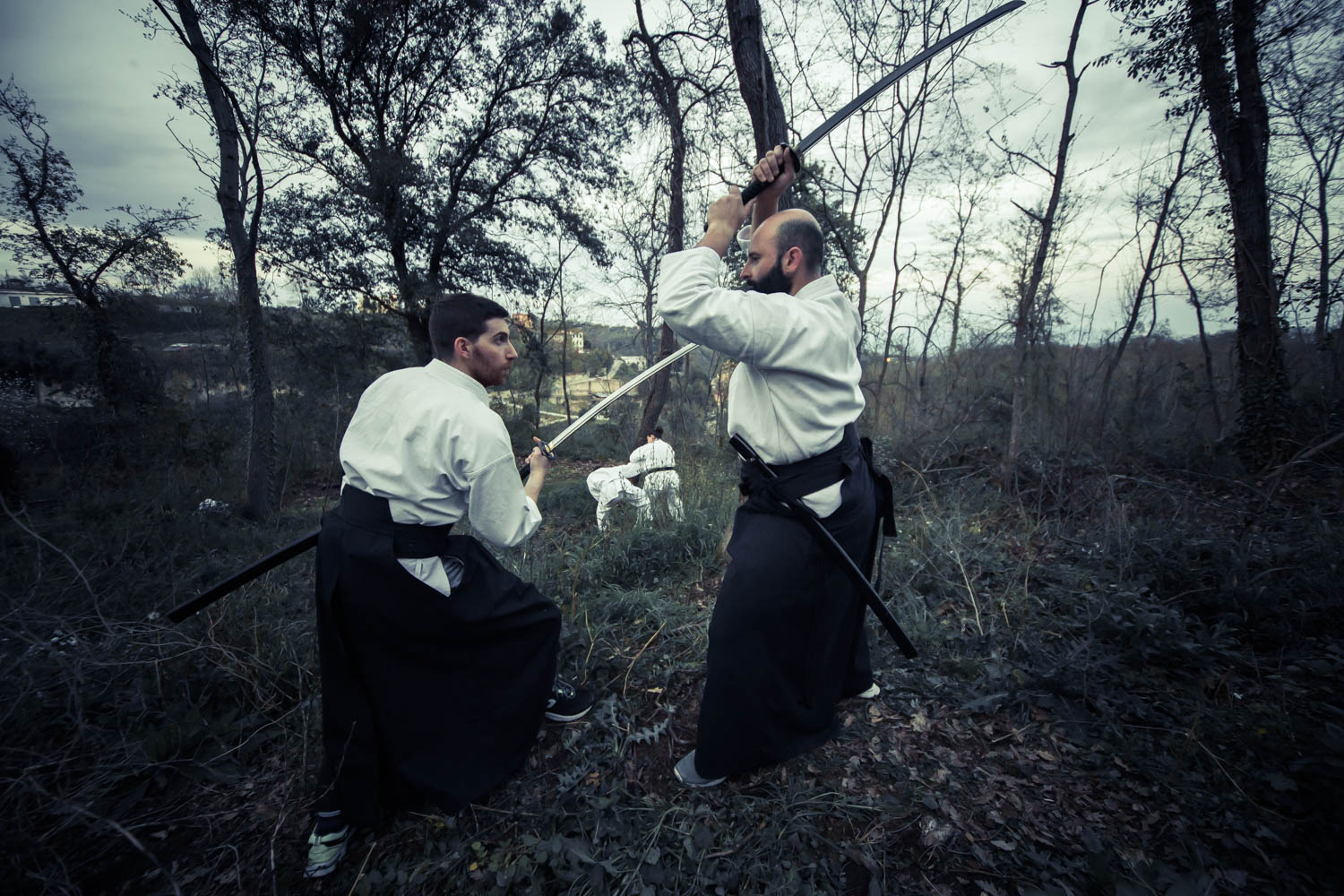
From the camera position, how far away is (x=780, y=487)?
1.68m

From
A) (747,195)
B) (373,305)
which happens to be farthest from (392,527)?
(373,305)

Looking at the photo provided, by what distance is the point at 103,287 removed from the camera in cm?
1205

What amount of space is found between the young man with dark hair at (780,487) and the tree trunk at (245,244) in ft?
26.0

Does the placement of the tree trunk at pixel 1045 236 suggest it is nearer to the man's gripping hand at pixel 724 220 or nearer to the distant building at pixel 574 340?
the man's gripping hand at pixel 724 220

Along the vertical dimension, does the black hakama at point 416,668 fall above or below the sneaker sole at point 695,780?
above

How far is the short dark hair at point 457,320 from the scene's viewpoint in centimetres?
186

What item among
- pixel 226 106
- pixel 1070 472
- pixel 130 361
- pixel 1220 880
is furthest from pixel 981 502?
pixel 130 361

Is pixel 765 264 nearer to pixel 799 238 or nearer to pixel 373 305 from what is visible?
pixel 799 238

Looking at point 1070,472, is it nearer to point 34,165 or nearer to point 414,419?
point 414,419

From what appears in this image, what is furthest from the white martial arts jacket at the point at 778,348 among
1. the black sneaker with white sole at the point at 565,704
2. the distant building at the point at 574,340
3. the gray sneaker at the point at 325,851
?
the distant building at the point at 574,340

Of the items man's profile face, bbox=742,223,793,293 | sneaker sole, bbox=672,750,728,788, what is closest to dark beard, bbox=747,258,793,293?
man's profile face, bbox=742,223,793,293

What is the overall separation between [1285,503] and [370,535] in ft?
23.0

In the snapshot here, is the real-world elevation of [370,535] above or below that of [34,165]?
below

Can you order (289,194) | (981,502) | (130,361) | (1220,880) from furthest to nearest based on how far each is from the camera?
1. (130,361)
2. (289,194)
3. (981,502)
4. (1220,880)
